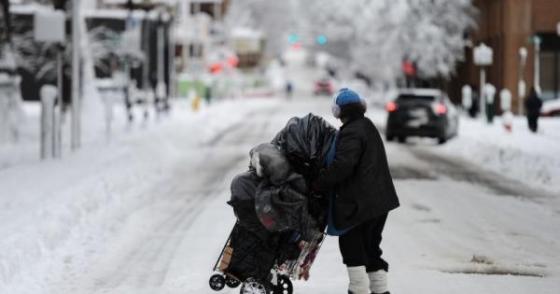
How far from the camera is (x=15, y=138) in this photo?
89.6ft

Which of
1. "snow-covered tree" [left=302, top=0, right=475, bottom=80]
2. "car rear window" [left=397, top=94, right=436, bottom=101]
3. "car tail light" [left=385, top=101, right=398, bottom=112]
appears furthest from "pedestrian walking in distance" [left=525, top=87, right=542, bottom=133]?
"snow-covered tree" [left=302, top=0, right=475, bottom=80]

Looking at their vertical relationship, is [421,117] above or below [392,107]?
below

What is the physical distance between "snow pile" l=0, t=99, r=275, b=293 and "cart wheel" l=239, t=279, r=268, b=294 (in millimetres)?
1957

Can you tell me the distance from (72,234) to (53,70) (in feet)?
162

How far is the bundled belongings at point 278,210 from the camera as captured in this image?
7.32 metres

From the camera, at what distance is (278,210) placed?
731 cm

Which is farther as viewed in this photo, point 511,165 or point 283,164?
point 511,165

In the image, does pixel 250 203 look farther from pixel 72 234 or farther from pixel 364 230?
pixel 72 234

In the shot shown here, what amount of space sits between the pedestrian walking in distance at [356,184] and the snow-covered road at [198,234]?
1.29m

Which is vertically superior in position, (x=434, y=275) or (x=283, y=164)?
(x=283, y=164)

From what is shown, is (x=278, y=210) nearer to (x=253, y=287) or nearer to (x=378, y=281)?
(x=253, y=287)

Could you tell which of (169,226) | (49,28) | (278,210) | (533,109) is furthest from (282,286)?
(533,109)

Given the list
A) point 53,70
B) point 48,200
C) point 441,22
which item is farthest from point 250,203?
point 53,70

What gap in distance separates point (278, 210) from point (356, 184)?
1.87ft
